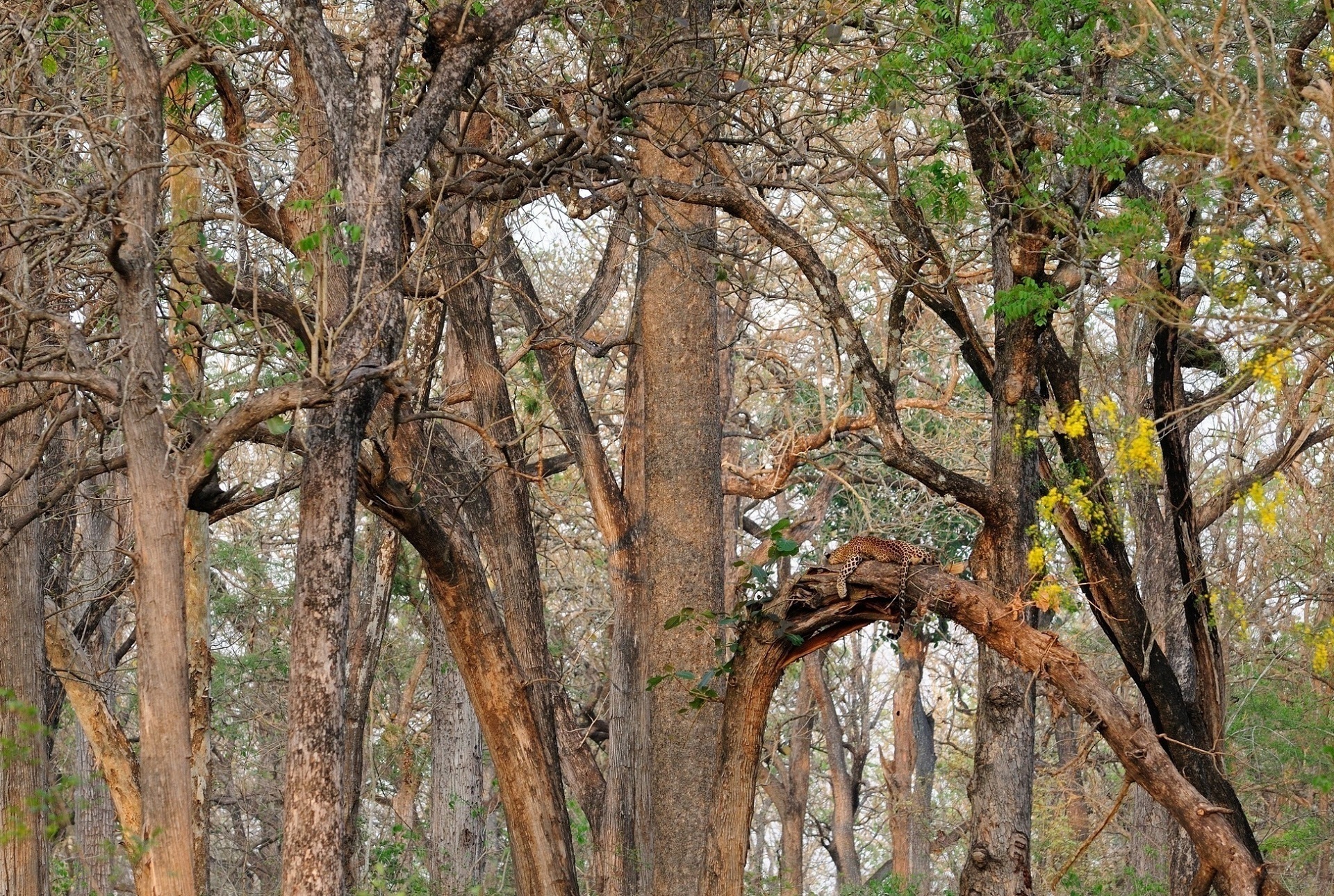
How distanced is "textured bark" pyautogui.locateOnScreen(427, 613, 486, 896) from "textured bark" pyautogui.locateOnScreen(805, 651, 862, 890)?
6257mm

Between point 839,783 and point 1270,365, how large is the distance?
17.8 metres

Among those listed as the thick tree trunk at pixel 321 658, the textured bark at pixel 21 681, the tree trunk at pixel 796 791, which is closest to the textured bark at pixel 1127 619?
the thick tree trunk at pixel 321 658

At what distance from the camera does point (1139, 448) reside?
24.6 feet

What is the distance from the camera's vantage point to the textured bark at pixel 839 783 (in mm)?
21750

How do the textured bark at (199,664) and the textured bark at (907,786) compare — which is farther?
the textured bark at (907,786)

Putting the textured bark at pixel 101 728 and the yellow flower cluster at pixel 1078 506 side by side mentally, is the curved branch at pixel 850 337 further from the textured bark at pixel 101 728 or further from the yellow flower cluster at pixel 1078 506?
the textured bark at pixel 101 728

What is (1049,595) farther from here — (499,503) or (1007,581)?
(499,503)

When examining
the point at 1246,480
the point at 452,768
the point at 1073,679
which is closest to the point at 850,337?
the point at 1073,679

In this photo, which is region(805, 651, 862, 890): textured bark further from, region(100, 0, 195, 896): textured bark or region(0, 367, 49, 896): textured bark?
region(100, 0, 195, 896): textured bark

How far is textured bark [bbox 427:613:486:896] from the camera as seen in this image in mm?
15758

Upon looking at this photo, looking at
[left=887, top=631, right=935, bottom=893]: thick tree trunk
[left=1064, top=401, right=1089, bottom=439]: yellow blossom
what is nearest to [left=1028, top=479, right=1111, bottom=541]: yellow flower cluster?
[left=1064, top=401, right=1089, bottom=439]: yellow blossom

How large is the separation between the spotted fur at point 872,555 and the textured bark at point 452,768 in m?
8.10

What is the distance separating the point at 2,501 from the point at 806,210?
9323mm

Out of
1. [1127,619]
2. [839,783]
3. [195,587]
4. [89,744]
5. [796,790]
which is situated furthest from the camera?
[839,783]
